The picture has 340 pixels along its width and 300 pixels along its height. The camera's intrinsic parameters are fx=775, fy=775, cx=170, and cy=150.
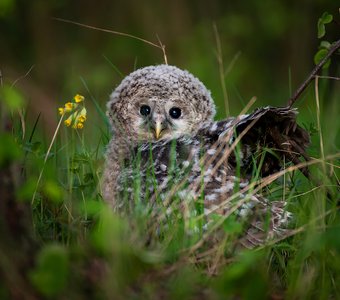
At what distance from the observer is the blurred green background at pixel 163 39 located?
12.3 metres

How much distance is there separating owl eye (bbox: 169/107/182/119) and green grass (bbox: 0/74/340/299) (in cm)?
74

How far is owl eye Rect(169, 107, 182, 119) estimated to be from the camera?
4.77m

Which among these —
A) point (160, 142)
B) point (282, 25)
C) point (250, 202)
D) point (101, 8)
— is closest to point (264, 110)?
point (250, 202)

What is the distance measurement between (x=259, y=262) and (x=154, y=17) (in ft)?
32.3

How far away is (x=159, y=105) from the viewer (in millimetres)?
4750

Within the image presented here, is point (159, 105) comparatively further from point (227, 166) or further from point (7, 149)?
point (7, 149)

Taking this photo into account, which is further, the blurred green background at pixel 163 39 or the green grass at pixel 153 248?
the blurred green background at pixel 163 39

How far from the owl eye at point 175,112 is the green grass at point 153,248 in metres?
0.74

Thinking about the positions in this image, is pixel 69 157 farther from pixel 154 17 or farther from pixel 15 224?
pixel 154 17

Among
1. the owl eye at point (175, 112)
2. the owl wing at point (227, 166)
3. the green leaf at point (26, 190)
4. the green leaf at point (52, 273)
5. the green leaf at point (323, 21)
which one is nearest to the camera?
the green leaf at point (52, 273)

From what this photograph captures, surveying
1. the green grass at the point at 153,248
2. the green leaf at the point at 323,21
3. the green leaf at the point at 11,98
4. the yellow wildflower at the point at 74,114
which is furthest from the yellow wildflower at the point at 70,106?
the green leaf at the point at 11,98

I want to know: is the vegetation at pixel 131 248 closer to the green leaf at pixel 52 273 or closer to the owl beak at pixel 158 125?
the green leaf at pixel 52 273

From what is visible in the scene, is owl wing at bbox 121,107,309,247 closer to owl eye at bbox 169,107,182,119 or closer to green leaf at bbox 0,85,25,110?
owl eye at bbox 169,107,182,119

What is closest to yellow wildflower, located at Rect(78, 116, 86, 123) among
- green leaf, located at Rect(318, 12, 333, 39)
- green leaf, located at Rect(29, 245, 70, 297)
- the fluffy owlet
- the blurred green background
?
the fluffy owlet
